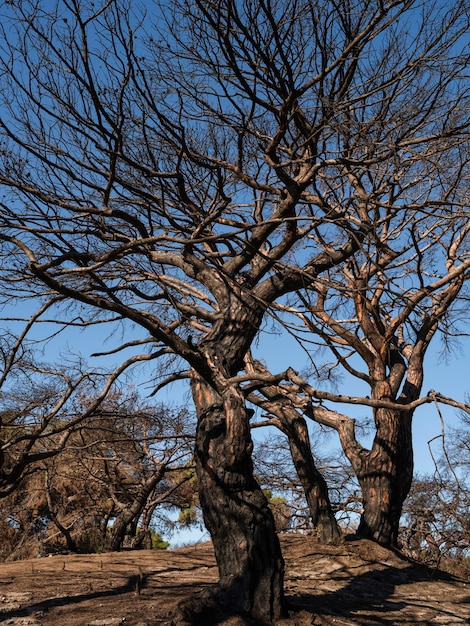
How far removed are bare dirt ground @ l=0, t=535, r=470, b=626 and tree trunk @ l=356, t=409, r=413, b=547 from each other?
0.38 metres

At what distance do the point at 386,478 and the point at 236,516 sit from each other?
398cm

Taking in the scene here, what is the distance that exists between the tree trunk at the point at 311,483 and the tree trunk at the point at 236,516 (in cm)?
372

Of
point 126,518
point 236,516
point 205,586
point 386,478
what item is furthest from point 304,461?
point 236,516

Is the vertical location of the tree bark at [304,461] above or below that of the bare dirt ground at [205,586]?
above

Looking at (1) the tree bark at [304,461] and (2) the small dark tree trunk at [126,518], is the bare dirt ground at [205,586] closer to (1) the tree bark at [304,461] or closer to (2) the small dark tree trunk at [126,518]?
(1) the tree bark at [304,461]

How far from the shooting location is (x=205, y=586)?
20.9 ft

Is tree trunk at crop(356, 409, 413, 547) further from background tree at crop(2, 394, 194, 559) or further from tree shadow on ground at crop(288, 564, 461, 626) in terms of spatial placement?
background tree at crop(2, 394, 194, 559)

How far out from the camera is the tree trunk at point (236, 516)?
16.6 ft

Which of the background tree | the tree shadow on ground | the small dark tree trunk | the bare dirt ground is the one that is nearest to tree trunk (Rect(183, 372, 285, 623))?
the bare dirt ground

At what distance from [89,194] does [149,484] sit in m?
4.96

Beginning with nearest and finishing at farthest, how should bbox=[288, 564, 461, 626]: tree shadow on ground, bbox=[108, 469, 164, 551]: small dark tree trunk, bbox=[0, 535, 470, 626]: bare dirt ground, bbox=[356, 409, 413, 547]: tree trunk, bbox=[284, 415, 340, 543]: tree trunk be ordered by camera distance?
bbox=[0, 535, 470, 626]: bare dirt ground < bbox=[288, 564, 461, 626]: tree shadow on ground < bbox=[356, 409, 413, 547]: tree trunk < bbox=[284, 415, 340, 543]: tree trunk < bbox=[108, 469, 164, 551]: small dark tree trunk

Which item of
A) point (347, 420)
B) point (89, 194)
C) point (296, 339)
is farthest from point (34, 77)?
point (347, 420)

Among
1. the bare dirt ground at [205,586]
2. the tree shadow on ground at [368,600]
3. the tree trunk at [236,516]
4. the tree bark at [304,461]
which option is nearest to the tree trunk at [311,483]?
the tree bark at [304,461]

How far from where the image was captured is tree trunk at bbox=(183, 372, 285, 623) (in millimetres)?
5066
